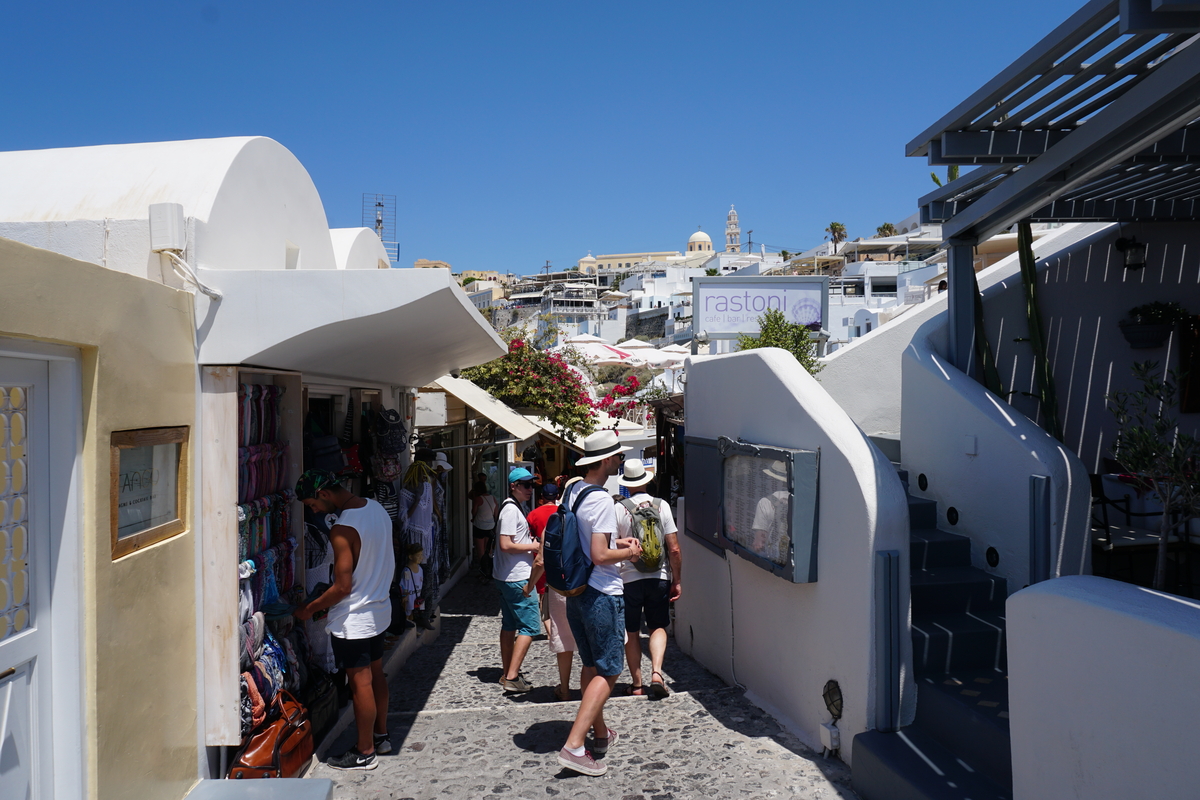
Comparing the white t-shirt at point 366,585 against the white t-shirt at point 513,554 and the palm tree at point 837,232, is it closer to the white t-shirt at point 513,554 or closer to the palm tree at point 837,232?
the white t-shirt at point 513,554

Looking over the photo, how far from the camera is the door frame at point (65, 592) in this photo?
9.54ft

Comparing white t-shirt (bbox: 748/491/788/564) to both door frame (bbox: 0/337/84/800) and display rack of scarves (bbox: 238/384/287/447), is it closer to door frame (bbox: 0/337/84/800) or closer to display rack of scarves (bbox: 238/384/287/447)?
display rack of scarves (bbox: 238/384/287/447)

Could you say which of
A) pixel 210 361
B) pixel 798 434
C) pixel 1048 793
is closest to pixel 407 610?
pixel 210 361

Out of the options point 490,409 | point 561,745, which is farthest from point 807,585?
point 490,409

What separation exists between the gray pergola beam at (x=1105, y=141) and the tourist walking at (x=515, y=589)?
397cm

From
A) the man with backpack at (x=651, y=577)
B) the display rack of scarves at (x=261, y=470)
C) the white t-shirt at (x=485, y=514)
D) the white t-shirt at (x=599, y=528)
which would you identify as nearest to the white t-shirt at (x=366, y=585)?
the display rack of scarves at (x=261, y=470)

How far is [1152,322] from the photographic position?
6.61 metres

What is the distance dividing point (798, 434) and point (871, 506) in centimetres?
84

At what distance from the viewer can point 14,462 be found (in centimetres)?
278

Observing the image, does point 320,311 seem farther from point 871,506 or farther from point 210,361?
point 871,506

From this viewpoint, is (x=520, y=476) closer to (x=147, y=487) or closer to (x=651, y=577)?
(x=651, y=577)

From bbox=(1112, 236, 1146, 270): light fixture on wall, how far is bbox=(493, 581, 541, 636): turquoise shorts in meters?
5.88

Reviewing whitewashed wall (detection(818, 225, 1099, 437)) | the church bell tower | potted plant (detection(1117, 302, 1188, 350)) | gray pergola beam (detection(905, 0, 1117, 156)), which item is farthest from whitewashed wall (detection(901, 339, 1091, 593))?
the church bell tower

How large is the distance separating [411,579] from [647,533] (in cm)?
202
